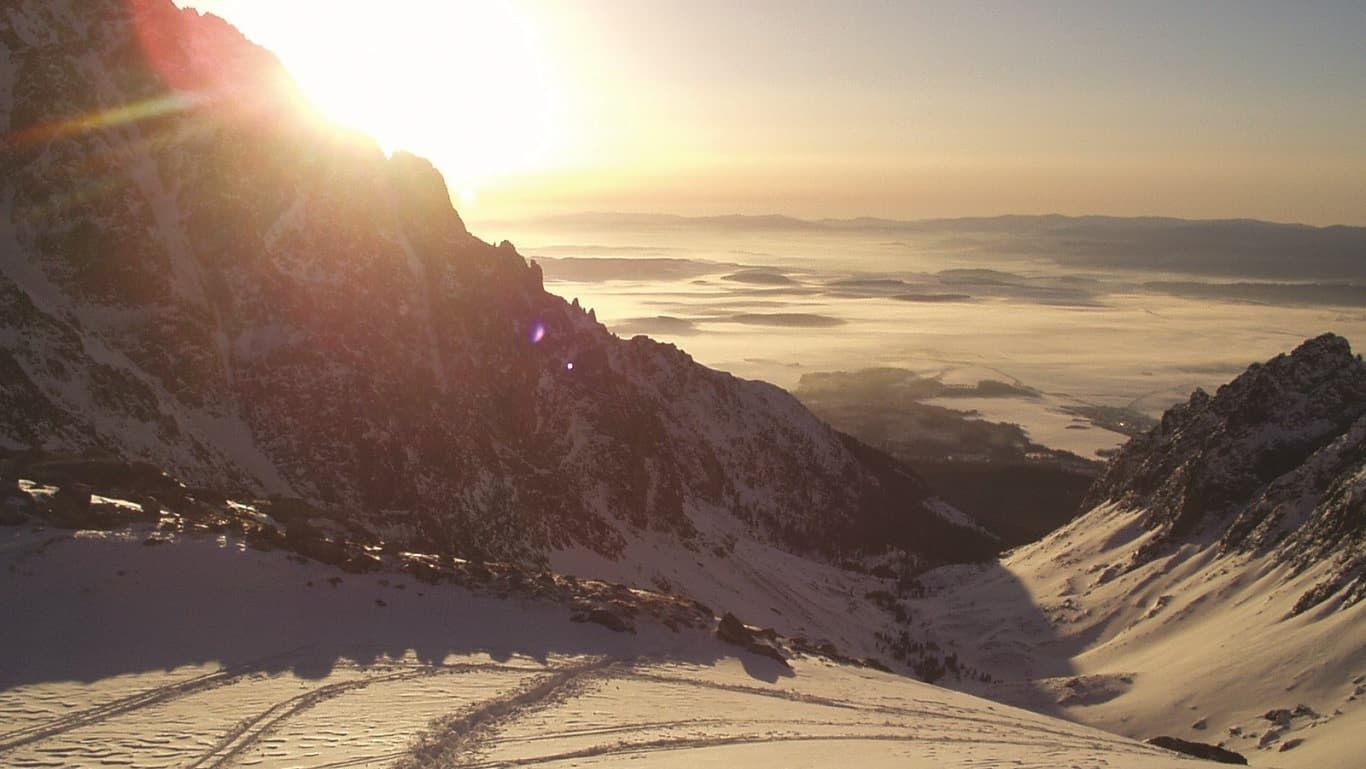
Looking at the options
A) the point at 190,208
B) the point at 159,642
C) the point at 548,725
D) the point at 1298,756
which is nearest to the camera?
the point at 548,725

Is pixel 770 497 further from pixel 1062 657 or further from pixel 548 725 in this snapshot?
pixel 548 725

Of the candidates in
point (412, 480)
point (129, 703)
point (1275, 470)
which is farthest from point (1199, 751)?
point (1275, 470)

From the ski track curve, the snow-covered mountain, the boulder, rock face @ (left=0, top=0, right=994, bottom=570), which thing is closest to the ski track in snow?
the ski track curve

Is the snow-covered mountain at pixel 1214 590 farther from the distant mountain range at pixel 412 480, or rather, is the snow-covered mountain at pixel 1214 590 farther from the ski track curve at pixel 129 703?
the ski track curve at pixel 129 703

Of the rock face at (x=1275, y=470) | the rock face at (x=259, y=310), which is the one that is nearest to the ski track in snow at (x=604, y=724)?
the rock face at (x=259, y=310)

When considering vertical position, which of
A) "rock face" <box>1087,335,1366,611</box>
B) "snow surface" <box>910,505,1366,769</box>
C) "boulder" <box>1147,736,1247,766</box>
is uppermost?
"rock face" <box>1087,335,1366,611</box>

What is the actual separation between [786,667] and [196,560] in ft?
60.4

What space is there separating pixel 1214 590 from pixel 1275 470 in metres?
22.2

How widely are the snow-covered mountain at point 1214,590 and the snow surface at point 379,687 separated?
18.7 meters

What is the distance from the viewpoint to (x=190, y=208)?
2611 inches

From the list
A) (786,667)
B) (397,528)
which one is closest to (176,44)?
(397,528)

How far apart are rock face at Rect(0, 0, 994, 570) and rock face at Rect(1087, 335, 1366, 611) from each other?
135 feet

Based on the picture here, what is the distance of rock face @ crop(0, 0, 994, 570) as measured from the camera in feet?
186

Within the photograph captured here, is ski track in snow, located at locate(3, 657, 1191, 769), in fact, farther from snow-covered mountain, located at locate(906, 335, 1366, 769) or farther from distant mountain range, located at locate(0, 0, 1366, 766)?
snow-covered mountain, located at locate(906, 335, 1366, 769)
